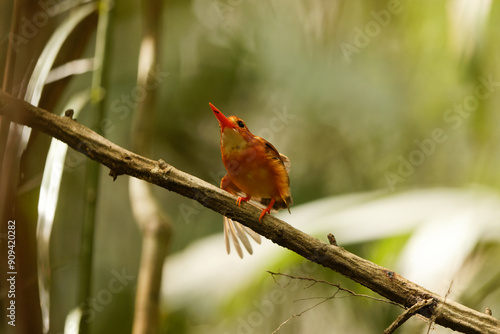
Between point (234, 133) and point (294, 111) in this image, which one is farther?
point (294, 111)

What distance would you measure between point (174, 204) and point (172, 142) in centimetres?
59

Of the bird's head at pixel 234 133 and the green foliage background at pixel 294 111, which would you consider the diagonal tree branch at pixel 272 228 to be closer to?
the bird's head at pixel 234 133

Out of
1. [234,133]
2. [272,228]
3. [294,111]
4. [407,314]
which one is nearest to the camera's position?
[407,314]

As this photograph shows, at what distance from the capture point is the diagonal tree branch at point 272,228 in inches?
45.8

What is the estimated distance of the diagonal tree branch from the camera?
1.16m

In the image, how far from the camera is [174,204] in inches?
166

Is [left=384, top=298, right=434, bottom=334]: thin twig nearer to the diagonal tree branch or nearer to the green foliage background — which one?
the diagonal tree branch

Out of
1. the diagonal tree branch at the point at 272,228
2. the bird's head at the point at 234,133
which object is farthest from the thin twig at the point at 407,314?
the bird's head at the point at 234,133

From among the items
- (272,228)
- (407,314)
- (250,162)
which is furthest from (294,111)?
(407,314)

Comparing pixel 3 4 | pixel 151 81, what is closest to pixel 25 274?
pixel 3 4

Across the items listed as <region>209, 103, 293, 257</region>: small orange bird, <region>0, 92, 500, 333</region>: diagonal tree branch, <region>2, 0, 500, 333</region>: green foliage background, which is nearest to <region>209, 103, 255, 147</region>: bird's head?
<region>209, 103, 293, 257</region>: small orange bird

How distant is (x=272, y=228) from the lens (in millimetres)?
1269

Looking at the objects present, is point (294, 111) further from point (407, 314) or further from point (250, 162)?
point (407, 314)

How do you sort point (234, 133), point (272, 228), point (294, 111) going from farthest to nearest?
point (294, 111) → point (234, 133) → point (272, 228)
